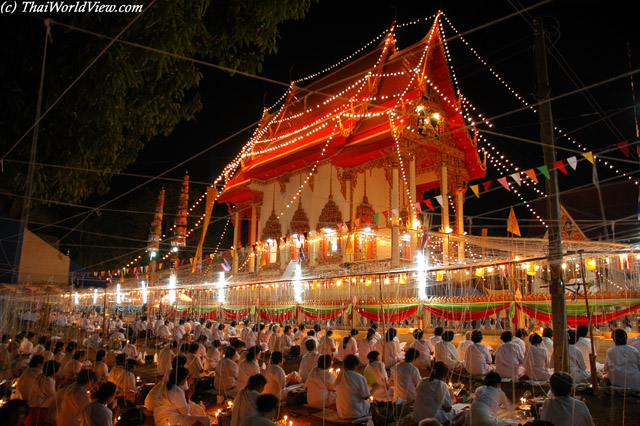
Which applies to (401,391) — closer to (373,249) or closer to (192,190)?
(373,249)

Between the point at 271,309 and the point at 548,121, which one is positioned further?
the point at 271,309

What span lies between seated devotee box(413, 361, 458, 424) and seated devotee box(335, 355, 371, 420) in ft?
3.51

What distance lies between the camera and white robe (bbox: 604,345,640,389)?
8.50 m

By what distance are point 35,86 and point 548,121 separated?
28.1 feet

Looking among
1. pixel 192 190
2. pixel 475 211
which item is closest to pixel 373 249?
pixel 475 211

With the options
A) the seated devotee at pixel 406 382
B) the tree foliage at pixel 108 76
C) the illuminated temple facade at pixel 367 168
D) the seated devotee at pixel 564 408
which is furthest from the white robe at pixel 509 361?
the tree foliage at pixel 108 76

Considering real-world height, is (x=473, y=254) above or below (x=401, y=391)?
above

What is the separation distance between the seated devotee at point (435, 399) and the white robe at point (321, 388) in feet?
7.44

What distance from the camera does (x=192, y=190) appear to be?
43.0 m

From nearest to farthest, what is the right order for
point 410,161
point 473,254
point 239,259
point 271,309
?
1. point 473,254
2. point 410,161
3. point 271,309
4. point 239,259

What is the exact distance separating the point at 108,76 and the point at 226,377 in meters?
6.65

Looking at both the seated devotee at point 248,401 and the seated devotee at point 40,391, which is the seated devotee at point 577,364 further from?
the seated devotee at point 40,391

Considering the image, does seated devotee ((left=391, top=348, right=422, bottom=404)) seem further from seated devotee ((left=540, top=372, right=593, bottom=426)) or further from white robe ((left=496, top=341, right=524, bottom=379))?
white robe ((left=496, top=341, right=524, bottom=379))

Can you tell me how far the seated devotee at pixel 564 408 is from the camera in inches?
188
